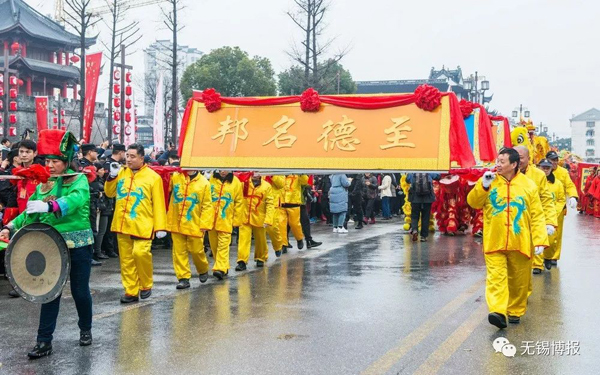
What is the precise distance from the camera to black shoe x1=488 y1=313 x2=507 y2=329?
6.54 metres

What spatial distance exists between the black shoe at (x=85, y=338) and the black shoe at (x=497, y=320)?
350 centimetres

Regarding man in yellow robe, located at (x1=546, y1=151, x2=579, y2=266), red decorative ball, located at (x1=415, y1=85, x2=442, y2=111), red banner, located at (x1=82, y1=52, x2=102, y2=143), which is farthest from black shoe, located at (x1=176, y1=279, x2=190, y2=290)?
red banner, located at (x1=82, y1=52, x2=102, y2=143)

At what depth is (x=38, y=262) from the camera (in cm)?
573

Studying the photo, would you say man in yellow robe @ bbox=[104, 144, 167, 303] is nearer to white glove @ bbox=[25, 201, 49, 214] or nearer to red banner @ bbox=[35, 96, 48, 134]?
white glove @ bbox=[25, 201, 49, 214]

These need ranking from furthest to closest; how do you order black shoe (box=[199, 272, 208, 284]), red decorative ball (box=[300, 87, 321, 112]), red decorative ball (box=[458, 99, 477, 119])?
black shoe (box=[199, 272, 208, 284])
red decorative ball (box=[458, 99, 477, 119])
red decorative ball (box=[300, 87, 321, 112])

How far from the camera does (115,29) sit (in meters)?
26.1

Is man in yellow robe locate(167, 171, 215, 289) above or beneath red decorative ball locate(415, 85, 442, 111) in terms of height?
beneath

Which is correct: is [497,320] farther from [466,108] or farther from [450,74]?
A: [450,74]

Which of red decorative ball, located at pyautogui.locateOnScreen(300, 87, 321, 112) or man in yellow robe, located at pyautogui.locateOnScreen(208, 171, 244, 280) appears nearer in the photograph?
red decorative ball, located at pyautogui.locateOnScreen(300, 87, 321, 112)

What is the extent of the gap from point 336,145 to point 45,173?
2.86 m

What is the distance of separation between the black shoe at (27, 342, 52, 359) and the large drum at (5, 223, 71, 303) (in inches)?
Answer: 14.8

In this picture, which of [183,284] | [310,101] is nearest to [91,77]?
[183,284]

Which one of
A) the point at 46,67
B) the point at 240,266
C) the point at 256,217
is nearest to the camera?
the point at 240,266

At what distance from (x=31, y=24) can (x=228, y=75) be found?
53.0 feet
